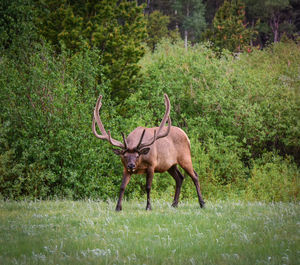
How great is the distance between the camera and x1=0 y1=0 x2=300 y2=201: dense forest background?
679 inches

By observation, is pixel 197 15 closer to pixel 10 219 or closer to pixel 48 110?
pixel 48 110

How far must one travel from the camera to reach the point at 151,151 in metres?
10.7

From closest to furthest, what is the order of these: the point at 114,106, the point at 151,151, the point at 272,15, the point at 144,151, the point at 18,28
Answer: the point at 144,151, the point at 151,151, the point at 18,28, the point at 114,106, the point at 272,15

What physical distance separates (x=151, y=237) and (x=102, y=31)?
18288mm

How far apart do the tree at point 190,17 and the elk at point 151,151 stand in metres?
45.4

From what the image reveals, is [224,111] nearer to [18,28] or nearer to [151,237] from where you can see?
[18,28]

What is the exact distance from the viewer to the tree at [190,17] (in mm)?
57656

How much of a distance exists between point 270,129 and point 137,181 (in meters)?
9.22

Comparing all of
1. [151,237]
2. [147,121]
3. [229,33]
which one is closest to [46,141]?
[147,121]

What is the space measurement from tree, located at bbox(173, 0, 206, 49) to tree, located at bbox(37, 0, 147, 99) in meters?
31.7

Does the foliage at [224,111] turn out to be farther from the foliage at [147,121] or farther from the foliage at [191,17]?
the foliage at [191,17]

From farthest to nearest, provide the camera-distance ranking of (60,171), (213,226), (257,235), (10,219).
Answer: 1. (60,171)
2. (10,219)
3. (213,226)
4. (257,235)

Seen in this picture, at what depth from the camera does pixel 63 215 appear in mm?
9227

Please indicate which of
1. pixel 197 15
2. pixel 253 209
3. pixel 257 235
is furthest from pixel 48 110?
pixel 197 15
